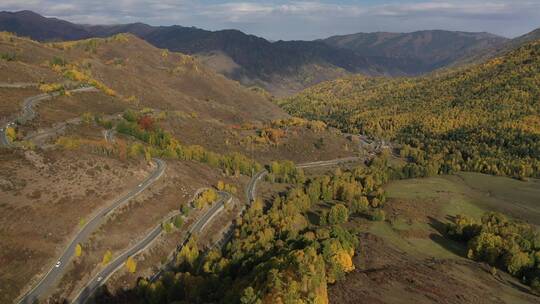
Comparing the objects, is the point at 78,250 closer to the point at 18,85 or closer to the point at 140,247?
the point at 140,247

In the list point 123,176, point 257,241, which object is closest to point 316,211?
point 257,241

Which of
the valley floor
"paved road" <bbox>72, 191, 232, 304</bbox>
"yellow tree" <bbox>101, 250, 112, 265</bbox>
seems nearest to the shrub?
the valley floor

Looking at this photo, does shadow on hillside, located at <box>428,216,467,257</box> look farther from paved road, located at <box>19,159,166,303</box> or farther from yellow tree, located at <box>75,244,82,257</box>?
yellow tree, located at <box>75,244,82,257</box>

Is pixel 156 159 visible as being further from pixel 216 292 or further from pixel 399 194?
pixel 399 194

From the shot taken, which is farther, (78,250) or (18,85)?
(18,85)

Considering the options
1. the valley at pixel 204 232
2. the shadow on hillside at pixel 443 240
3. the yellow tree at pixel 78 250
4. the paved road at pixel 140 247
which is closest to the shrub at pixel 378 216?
the valley at pixel 204 232

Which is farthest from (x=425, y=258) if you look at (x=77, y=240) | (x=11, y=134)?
(x=11, y=134)
